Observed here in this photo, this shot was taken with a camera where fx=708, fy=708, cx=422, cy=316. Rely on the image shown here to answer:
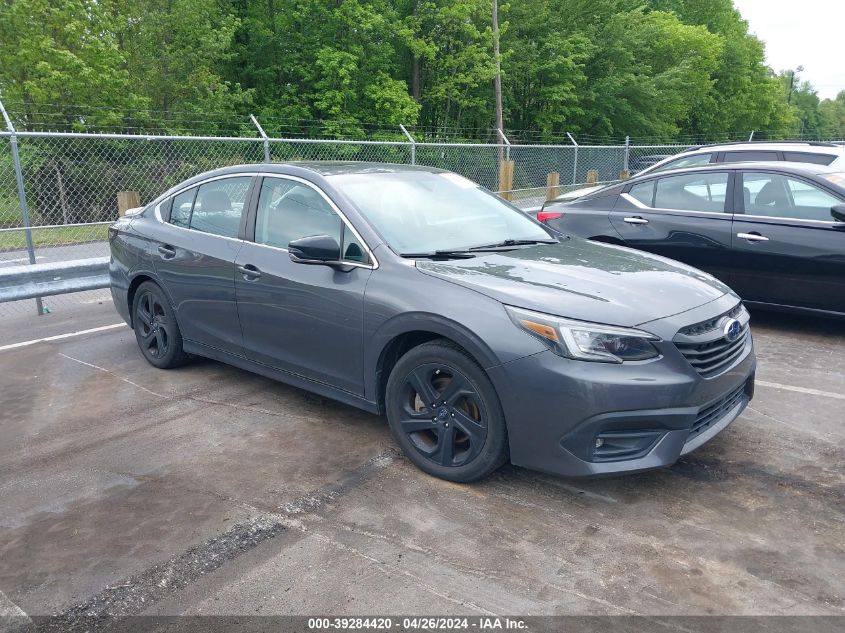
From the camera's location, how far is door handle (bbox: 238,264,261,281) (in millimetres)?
4418

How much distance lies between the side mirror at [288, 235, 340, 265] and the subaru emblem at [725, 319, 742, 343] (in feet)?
6.77

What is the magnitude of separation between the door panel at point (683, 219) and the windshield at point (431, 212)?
8.19 feet

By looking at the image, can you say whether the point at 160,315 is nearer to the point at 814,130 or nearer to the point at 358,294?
the point at 358,294

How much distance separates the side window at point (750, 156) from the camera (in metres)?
8.78

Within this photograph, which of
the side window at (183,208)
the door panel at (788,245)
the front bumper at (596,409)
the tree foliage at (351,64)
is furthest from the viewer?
the tree foliage at (351,64)

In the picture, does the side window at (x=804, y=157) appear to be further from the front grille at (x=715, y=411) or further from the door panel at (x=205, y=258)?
the door panel at (x=205, y=258)

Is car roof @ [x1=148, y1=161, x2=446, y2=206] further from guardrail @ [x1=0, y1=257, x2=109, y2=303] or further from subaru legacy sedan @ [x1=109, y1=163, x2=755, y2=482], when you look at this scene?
guardrail @ [x1=0, y1=257, x2=109, y2=303]

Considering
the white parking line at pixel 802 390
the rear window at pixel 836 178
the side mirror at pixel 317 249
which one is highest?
the rear window at pixel 836 178

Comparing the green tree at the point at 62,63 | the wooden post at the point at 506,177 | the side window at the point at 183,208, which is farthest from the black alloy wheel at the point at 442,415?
the green tree at the point at 62,63

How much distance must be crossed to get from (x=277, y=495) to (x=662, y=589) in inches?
72.2

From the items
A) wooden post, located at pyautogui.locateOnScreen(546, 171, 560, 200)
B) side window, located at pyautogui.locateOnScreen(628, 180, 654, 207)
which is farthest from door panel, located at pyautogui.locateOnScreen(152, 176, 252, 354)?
wooden post, located at pyautogui.locateOnScreen(546, 171, 560, 200)

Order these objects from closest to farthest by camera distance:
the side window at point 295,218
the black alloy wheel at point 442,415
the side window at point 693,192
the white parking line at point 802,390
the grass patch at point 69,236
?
the black alloy wheel at point 442,415 → the side window at point 295,218 → the white parking line at point 802,390 → the side window at point 693,192 → the grass patch at point 69,236

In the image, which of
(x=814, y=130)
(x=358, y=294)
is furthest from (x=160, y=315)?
(x=814, y=130)

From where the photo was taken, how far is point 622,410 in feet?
10.2
